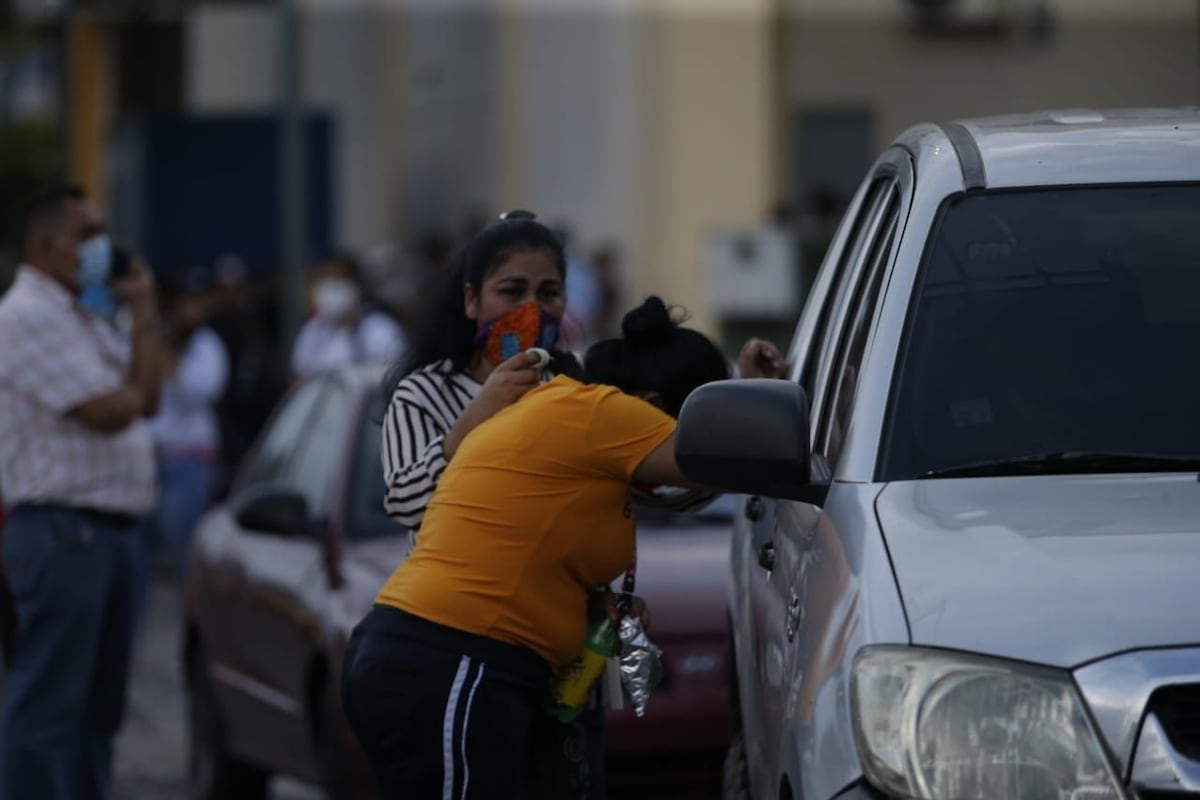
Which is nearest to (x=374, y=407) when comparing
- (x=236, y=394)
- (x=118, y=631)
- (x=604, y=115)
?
(x=118, y=631)

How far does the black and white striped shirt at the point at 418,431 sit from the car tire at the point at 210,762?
159 inches

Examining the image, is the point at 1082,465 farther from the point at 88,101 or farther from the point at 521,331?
the point at 88,101

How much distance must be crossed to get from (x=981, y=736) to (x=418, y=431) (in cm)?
183

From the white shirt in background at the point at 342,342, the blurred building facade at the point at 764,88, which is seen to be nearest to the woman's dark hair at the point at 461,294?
the white shirt in background at the point at 342,342

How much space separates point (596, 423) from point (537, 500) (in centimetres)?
18

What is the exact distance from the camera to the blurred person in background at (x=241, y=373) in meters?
17.4

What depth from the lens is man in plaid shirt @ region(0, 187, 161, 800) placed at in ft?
23.2

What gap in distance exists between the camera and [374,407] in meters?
8.23

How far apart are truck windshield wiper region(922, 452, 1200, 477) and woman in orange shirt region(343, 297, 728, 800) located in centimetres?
63

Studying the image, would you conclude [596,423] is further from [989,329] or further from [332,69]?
[332,69]

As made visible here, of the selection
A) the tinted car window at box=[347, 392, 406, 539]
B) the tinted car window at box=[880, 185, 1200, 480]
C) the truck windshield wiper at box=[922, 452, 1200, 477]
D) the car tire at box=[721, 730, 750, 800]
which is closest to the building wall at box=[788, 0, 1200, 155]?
the tinted car window at box=[347, 392, 406, 539]

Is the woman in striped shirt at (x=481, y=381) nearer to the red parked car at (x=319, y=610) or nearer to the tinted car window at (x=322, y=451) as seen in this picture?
the red parked car at (x=319, y=610)

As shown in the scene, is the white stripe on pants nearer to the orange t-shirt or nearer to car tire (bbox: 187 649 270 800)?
the orange t-shirt

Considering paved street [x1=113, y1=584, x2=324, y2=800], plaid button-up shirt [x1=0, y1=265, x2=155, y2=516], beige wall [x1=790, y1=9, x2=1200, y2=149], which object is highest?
beige wall [x1=790, y1=9, x2=1200, y2=149]
